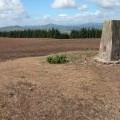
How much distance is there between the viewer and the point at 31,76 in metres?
11.4

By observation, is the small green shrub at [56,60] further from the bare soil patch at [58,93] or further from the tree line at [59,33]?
the tree line at [59,33]

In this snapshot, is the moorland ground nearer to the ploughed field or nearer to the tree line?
the ploughed field

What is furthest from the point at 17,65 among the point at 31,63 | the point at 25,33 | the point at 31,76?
the point at 25,33

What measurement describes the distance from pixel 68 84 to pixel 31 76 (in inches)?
46.5

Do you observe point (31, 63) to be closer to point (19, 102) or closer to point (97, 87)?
point (97, 87)

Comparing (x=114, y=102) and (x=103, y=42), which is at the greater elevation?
(x=103, y=42)

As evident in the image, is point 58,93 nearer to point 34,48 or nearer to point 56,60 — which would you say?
point 56,60

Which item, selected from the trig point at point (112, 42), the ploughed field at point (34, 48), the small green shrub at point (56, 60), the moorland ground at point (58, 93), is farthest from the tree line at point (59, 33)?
the moorland ground at point (58, 93)

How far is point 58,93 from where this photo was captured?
33.0ft

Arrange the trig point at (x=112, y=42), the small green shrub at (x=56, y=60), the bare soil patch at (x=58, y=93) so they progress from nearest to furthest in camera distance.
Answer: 1. the bare soil patch at (x=58, y=93)
2. the small green shrub at (x=56, y=60)
3. the trig point at (x=112, y=42)

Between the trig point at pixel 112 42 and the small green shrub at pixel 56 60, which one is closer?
the small green shrub at pixel 56 60

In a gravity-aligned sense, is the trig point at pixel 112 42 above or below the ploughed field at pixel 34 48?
above

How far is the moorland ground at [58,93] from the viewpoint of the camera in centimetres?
904

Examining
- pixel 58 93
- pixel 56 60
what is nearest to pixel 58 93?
pixel 58 93
